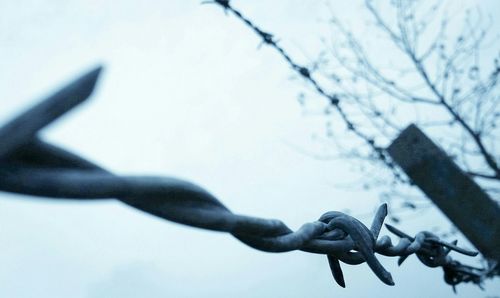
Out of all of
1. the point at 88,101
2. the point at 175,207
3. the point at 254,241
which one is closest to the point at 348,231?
the point at 254,241

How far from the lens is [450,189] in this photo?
1421 millimetres

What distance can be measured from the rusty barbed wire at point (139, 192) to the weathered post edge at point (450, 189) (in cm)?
53

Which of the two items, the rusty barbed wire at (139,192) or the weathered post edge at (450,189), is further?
the weathered post edge at (450,189)

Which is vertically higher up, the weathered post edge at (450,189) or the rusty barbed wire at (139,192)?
the weathered post edge at (450,189)

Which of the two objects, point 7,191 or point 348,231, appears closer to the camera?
point 7,191

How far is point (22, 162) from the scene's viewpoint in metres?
0.44

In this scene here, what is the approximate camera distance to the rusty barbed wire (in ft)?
1.27

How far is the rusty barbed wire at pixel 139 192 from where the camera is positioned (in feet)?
1.27

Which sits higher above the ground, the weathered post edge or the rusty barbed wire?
the weathered post edge

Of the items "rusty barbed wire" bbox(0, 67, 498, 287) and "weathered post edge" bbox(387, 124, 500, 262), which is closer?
"rusty barbed wire" bbox(0, 67, 498, 287)

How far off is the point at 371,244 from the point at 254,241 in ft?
1.43

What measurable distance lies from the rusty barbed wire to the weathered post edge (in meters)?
0.53

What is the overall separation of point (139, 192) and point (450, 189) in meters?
1.22

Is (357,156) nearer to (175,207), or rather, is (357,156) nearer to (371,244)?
(371,244)
